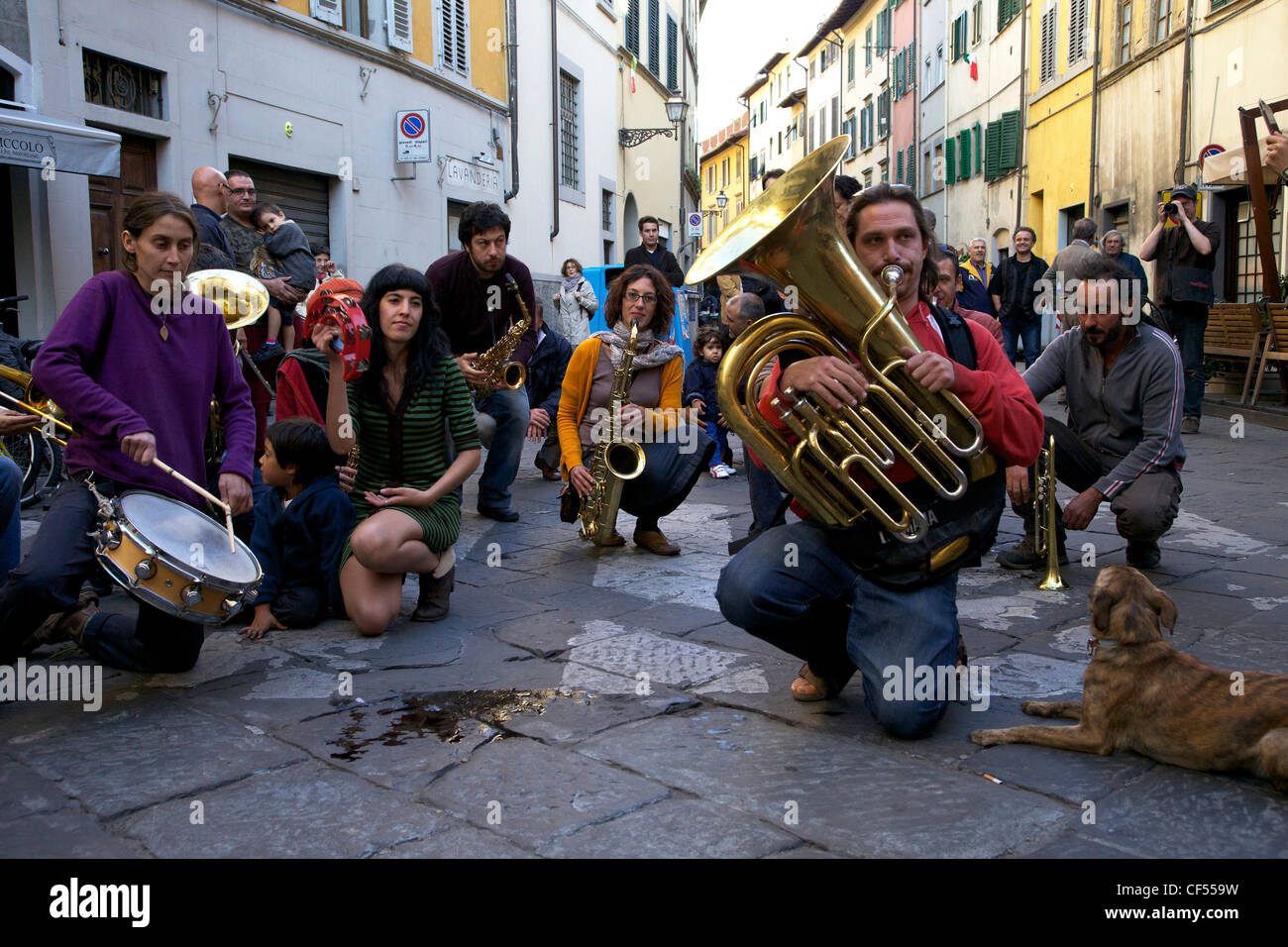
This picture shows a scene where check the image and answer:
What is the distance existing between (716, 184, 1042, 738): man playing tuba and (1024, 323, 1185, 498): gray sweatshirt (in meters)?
1.96

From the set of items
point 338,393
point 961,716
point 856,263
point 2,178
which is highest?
point 2,178

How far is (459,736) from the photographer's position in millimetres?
3113

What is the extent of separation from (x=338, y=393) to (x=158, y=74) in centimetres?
725

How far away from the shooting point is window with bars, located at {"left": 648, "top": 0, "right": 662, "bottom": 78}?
26.0 metres

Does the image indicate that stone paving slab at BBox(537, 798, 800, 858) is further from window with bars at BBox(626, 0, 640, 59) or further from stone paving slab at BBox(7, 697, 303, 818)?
window with bars at BBox(626, 0, 640, 59)

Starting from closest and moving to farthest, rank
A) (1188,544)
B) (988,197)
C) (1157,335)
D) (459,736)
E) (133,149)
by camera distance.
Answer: (459,736)
(1157,335)
(1188,544)
(133,149)
(988,197)

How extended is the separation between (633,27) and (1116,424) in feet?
71.1

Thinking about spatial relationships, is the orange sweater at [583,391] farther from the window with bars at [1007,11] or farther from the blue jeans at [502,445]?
the window with bars at [1007,11]

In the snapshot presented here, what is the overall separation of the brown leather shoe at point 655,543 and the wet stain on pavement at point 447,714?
7.40 ft

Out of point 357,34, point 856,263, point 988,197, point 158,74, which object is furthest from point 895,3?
point 856,263

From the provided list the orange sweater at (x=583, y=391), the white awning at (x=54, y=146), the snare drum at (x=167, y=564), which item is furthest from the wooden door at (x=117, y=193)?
the snare drum at (x=167, y=564)

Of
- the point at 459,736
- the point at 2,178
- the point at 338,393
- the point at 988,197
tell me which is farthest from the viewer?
the point at 988,197

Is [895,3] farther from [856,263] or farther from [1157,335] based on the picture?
[856,263]

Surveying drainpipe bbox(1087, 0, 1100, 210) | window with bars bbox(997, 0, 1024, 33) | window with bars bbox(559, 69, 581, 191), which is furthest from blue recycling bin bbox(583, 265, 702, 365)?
window with bars bbox(997, 0, 1024, 33)
